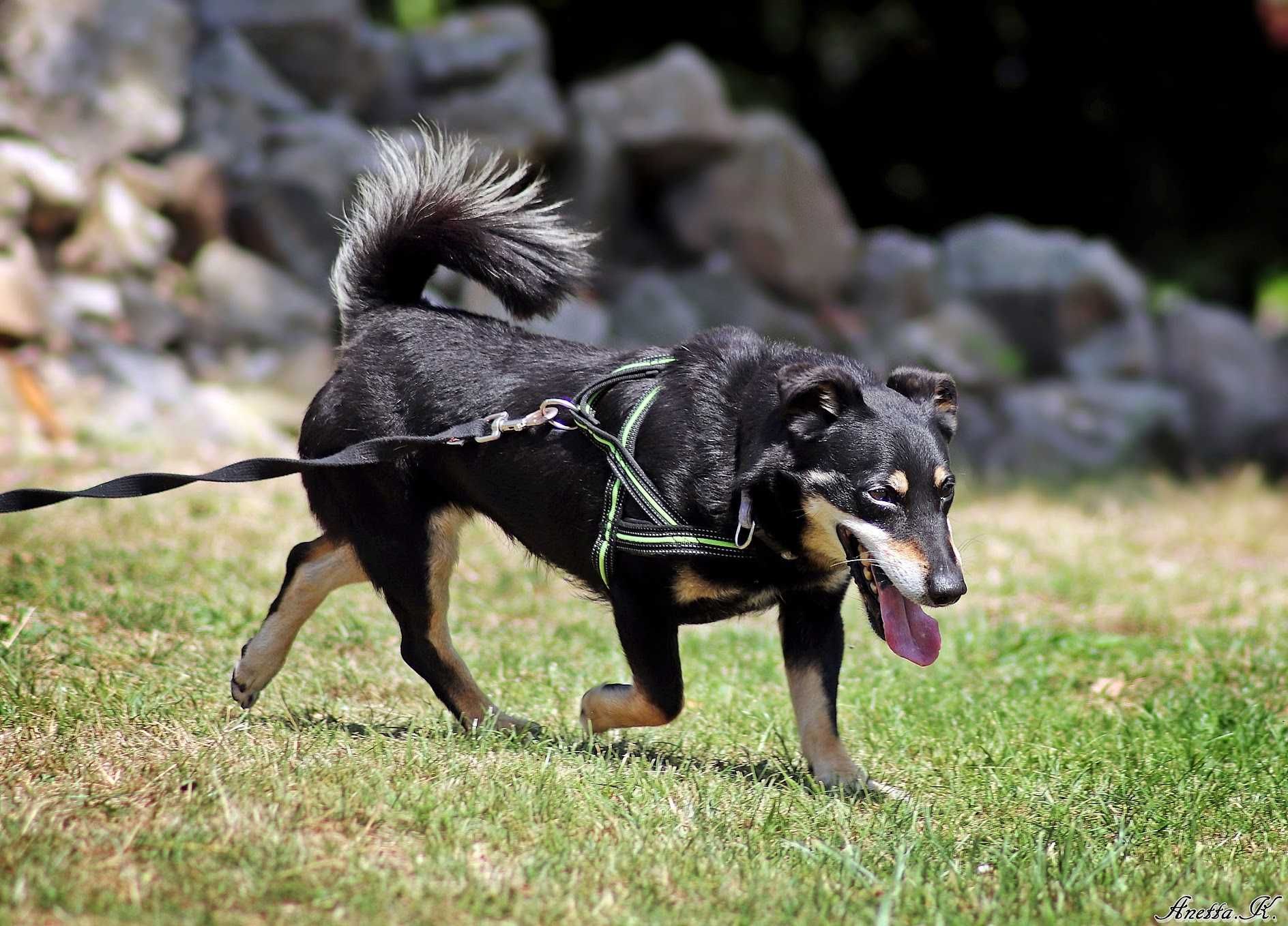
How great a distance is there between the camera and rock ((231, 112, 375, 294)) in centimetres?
1006

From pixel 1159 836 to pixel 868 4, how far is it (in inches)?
559

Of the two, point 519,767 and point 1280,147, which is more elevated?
point 1280,147

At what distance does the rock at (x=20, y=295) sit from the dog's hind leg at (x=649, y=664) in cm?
616

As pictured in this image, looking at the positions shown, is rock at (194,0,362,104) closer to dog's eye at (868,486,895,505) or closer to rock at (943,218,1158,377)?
rock at (943,218,1158,377)

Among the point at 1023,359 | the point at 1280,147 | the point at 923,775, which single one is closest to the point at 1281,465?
the point at 1023,359

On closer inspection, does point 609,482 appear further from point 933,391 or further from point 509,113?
point 509,113

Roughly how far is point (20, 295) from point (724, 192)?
20.5 feet

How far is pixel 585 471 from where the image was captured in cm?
365

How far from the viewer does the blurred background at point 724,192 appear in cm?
904

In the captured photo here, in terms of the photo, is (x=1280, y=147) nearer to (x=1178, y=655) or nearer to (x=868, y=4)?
(x=868, y=4)

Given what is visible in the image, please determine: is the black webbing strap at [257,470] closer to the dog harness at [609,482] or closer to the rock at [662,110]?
the dog harness at [609,482]

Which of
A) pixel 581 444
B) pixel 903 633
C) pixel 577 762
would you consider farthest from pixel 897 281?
pixel 577 762

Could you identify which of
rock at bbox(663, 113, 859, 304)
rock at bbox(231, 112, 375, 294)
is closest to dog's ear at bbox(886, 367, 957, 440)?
rock at bbox(231, 112, 375, 294)

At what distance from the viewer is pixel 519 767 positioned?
3383mm
